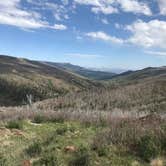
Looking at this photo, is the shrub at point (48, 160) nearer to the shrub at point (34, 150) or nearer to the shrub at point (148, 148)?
the shrub at point (34, 150)

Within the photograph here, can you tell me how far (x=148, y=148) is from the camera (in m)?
7.87

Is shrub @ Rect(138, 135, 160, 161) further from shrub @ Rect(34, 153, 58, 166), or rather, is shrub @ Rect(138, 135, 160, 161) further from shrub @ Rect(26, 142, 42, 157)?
shrub @ Rect(26, 142, 42, 157)

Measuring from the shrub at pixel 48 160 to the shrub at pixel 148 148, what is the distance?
1786 millimetres

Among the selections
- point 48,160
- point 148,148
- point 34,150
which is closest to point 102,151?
point 148,148

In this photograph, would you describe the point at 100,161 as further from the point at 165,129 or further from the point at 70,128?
the point at 70,128

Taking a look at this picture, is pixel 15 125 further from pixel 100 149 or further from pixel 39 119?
pixel 100 149

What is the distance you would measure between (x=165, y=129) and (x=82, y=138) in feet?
8.07

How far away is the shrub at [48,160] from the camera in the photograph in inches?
289

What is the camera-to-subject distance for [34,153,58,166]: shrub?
7328 mm

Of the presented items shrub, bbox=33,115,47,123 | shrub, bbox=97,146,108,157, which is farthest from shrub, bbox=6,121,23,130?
shrub, bbox=97,146,108,157

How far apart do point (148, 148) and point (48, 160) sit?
2.08 m

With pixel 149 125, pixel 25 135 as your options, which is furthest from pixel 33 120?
pixel 149 125

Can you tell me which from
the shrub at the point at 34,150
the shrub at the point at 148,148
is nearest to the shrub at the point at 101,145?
the shrub at the point at 148,148

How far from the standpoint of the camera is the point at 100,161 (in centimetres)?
745
